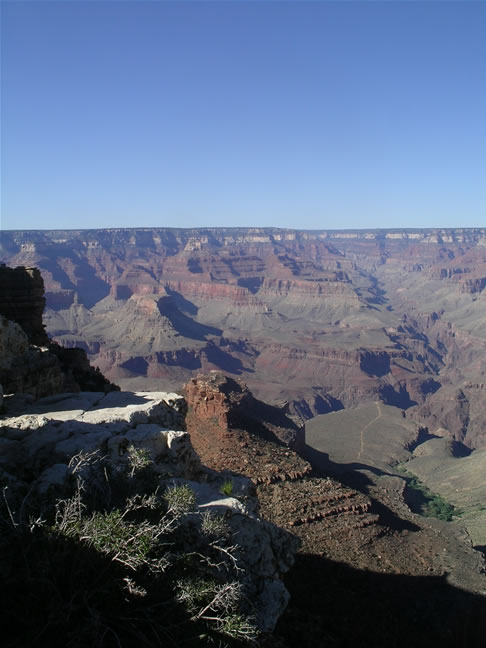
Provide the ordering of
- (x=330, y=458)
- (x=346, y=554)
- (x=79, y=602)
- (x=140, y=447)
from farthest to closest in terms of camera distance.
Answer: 1. (x=330, y=458)
2. (x=346, y=554)
3. (x=140, y=447)
4. (x=79, y=602)

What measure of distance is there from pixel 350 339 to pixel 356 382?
3651 cm

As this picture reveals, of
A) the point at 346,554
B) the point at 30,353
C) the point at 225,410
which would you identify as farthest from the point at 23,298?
the point at 346,554

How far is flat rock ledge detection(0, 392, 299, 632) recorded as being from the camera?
9.31 metres

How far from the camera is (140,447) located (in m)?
11.5

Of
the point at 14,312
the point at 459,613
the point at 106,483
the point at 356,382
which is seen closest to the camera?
the point at 106,483

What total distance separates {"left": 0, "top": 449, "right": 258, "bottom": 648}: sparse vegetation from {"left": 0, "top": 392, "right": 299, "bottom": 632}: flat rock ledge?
626 millimetres

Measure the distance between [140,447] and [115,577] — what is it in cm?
425

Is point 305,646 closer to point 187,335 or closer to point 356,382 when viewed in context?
point 356,382

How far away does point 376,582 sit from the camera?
1942 cm

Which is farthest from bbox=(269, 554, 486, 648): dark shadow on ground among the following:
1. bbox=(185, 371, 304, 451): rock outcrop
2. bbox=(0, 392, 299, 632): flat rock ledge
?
bbox=(185, 371, 304, 451): rock outcrop

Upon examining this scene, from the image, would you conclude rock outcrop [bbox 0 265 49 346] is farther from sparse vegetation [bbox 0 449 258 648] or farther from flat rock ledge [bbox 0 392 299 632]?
sparse vegetation [bbox 0 449 258 648]

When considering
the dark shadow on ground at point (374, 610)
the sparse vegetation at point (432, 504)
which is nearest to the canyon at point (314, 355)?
the sparse vegetation at point (432, 504)

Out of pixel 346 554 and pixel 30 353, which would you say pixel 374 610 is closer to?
pixel 346 554

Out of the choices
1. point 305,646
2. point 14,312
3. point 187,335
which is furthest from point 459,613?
point 187,335
